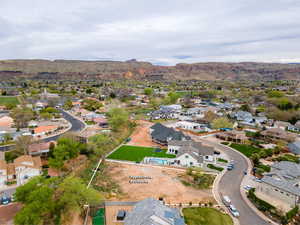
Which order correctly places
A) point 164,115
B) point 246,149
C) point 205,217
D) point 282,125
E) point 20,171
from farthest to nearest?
point 164,115 < point 282,125 < point 246,149 < point 20,171 < point 205,217

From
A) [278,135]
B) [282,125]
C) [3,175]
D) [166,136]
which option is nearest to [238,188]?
[166,136]

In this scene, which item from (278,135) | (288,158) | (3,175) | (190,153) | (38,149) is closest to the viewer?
(3,175)

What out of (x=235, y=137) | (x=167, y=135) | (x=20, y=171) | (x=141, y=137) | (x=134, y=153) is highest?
(x=167, y=135)

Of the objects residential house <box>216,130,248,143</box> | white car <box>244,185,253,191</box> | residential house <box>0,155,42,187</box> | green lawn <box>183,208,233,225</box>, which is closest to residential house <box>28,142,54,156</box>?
residential house <box>0,155,42,187</box>

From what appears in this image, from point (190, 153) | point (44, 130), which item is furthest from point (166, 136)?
point (44, 130)

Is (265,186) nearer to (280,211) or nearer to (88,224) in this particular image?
(280,211)

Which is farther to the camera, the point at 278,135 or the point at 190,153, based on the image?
the point at 278,135

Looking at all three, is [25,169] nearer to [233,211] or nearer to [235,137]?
[233,211]

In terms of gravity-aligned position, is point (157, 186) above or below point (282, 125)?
below
